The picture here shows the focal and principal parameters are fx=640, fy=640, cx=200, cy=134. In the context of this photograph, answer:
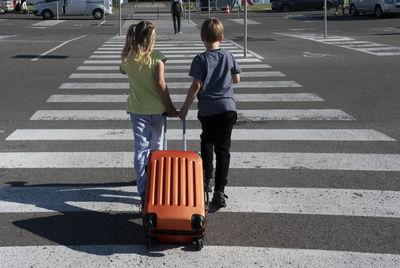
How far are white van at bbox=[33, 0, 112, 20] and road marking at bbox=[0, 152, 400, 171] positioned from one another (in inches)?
1271

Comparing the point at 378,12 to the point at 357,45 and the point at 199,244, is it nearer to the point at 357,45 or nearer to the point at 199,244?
the point at 357,45

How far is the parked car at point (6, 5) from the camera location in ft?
150

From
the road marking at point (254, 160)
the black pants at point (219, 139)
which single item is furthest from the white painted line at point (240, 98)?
the black pants at point (219, 139)

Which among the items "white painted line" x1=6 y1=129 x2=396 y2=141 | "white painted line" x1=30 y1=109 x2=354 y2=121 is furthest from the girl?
"white painted line" x1=30 y1=109 x2=354 y2=121

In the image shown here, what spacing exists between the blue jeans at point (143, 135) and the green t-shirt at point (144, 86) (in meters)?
0.07

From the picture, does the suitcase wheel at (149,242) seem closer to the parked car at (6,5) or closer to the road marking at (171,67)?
the road marking at (171,67)

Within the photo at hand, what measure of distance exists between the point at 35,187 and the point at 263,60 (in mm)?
11135

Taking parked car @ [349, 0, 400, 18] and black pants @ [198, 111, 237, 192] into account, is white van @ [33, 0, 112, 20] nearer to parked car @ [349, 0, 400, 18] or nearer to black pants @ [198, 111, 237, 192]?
parked car @ [349, 0, 400, 18]

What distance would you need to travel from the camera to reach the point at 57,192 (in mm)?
6012

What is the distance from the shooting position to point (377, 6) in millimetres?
34281

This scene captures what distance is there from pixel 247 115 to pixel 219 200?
4382mm

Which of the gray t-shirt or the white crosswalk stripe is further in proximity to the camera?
the white crosswalk stripe

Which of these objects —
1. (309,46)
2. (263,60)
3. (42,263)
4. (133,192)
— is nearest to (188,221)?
(42,263)

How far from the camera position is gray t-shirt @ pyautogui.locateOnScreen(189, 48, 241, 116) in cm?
520
